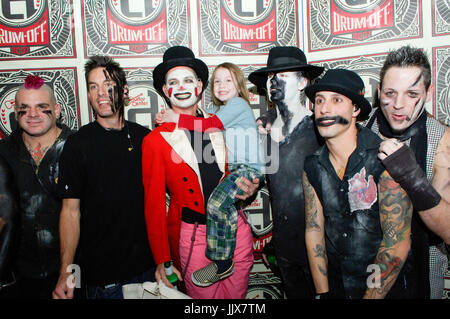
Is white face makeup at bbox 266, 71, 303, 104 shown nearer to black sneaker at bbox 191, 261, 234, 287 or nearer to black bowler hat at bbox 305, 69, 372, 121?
black bowler hat at bbox 305, 69, 372, 121

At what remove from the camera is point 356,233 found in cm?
208

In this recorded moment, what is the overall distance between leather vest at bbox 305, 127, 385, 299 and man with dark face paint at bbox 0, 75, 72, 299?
98.5 inches

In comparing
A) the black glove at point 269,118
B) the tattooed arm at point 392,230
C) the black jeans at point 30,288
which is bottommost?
the black jeans at point 30,288

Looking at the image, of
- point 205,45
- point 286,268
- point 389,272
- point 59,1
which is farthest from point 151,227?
point 59,1

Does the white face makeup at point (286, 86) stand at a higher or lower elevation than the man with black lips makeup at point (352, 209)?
higher

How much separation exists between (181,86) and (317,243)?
1793mm

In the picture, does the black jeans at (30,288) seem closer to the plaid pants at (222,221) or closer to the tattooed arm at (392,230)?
the plaid pants at (222,221)

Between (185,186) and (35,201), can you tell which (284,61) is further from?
(35,201)

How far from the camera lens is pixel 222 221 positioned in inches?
92.7

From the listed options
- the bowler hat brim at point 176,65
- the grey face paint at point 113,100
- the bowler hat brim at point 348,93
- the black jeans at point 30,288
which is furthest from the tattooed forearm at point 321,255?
the black jeans at point 30,288

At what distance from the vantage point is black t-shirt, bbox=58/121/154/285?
249 centimetres

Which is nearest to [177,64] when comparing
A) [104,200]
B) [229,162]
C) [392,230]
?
[229,162]

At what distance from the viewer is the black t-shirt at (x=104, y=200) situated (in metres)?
2.49
